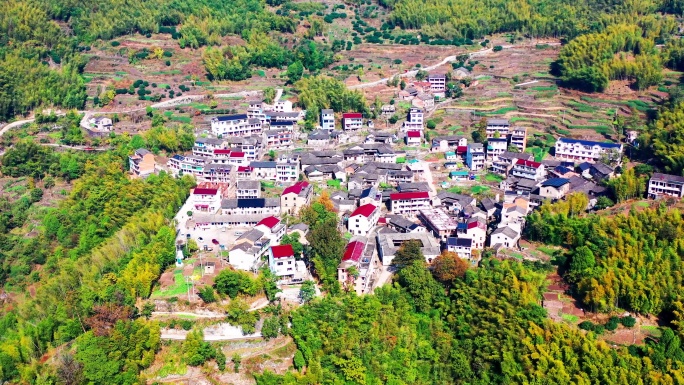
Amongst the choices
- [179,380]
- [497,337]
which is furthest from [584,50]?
[179,380]

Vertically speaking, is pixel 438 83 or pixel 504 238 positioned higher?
pixel 438 83

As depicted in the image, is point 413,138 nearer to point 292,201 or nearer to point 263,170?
point 263,170

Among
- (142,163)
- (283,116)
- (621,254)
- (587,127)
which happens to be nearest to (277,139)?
(283,116)

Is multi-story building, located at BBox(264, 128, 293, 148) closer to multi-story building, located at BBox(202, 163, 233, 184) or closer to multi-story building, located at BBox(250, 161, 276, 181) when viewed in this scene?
multi-story building, located at BBox(250, 161, 276, 181)

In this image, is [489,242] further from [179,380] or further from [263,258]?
[179,380]

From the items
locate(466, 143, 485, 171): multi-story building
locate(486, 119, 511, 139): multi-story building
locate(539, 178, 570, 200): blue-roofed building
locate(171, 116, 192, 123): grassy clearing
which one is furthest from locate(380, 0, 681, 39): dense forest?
locate(539, 178, 570, 200): blue-roofed building
